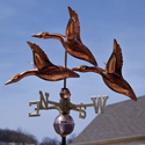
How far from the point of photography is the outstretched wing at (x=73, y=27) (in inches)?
202

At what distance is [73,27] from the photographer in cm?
518

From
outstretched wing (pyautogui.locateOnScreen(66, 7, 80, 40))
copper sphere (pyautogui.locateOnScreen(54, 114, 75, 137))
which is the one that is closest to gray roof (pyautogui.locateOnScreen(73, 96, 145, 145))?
outstretched wing (pyautogui.locateOnScreen(66, 7, 80, 40))

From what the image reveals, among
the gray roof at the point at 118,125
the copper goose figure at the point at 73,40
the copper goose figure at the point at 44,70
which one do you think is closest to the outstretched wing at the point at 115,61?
the copper goose figure at the point at 73,40

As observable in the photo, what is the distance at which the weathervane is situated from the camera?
500 centimetres

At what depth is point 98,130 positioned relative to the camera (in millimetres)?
32406

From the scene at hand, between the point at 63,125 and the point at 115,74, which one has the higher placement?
the point at 115,74

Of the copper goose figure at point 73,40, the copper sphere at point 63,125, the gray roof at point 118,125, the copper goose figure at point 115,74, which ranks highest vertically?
the gray roof at point 118,125

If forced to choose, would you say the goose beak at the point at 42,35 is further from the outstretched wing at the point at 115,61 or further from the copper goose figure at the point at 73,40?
the outstretched wing at the point at 115,61

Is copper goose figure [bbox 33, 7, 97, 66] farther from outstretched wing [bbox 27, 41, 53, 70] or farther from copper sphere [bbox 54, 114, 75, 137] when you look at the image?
copper sphere [bbox 54, 114, 75, 137]

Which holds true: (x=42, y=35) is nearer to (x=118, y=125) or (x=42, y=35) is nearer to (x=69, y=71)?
(x=69, y=71)

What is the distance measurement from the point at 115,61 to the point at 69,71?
0.48 meters

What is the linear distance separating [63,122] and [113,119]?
2759cm

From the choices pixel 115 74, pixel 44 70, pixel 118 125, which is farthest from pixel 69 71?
pixel 118 125

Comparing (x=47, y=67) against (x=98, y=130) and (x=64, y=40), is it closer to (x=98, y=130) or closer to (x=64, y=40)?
(x=64, y=40)
